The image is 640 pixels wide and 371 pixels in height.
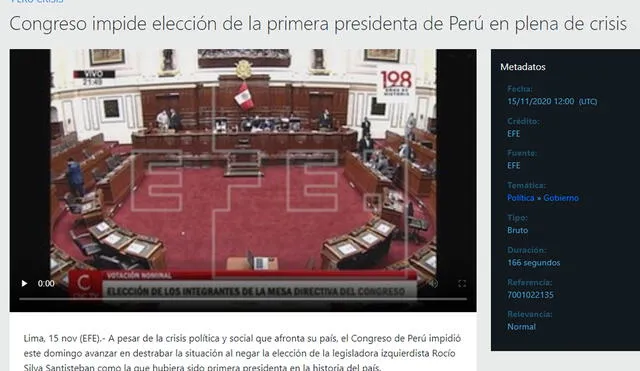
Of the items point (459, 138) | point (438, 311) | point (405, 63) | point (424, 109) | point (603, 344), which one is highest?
point (405, 63)

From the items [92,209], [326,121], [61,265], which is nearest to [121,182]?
[92,209]

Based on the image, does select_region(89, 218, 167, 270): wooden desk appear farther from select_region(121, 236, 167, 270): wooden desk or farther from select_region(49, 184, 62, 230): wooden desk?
select_region(49, 184, 62, 230): wooden desk

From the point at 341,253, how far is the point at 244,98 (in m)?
4.79

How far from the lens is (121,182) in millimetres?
4180

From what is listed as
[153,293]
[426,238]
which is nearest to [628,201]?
[426,238]

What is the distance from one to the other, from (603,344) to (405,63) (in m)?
1.91

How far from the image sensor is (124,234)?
3.73 meters

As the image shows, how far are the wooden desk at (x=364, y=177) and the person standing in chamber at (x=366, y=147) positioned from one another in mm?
196

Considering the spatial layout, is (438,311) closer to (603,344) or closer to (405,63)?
(603,344)

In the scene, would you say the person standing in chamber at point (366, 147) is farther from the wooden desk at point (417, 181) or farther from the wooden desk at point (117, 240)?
the wooden desk at point (117, 240)

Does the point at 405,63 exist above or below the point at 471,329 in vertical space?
above

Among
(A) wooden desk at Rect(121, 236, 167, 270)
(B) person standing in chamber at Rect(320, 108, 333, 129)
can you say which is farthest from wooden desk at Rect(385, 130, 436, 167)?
(A) wooden desk at Rect(121, 236, 167, 270)

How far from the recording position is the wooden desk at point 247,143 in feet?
17.7

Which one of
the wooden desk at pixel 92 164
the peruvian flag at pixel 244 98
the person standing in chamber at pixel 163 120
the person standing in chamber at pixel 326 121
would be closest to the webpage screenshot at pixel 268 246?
the wooden desk at pixel 92 164
